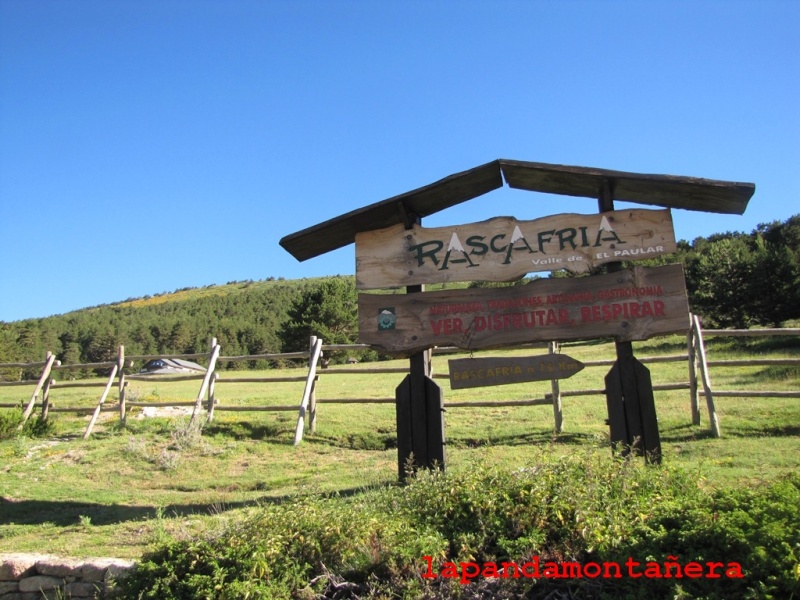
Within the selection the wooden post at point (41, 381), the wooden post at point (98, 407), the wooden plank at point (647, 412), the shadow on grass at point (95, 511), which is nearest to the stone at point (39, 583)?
the shadow on grass at point (95, 511)

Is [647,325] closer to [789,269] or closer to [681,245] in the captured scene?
[789,269]

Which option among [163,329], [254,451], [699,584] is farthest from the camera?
[163,329]

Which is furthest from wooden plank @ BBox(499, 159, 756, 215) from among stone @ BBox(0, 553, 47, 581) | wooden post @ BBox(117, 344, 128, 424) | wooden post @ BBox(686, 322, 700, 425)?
wooden post @ BBox(117, 344, 128, 424)

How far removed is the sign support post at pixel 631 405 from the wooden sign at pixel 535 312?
294 mm

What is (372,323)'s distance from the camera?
6.55 m

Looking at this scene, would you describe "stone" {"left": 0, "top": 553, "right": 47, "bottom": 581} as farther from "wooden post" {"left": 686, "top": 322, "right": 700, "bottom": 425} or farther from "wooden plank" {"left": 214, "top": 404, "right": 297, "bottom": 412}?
"wooden post" {"left": 686, "top": 322, "right": 700, "bottom": 425}

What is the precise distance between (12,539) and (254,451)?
4344 mm

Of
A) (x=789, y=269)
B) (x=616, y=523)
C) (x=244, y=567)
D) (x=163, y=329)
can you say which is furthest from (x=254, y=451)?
(x=163, y=329)

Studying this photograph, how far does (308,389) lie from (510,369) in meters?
5.87

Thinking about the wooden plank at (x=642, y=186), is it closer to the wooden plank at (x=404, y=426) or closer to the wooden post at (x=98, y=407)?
the wooden plank at (x=404, y=426)

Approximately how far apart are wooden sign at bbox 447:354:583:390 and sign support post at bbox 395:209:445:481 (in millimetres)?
294

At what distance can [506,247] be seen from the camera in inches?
251

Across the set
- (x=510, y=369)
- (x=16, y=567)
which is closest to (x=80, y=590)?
(x=16, y=567)

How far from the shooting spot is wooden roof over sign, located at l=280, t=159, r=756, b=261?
6.02 meters
